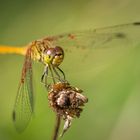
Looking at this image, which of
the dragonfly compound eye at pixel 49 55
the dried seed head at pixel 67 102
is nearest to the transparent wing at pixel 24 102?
the dragonfly compound eye at pixel 49 55

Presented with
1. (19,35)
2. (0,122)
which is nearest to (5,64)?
(19,35)

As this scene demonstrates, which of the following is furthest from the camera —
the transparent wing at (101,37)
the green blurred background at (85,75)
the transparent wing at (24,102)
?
the green blurred background at (85,75)

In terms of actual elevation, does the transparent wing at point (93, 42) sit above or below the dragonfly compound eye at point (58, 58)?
above

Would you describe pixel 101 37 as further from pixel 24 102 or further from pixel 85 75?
pixel 24 102

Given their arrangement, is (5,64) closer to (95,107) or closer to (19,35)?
(19,35)

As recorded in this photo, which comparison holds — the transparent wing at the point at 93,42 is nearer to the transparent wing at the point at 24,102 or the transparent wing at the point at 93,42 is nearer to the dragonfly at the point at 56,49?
the dragonfly at the point at 56,49
